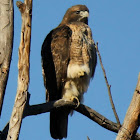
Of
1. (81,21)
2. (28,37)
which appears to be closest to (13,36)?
(28,37)

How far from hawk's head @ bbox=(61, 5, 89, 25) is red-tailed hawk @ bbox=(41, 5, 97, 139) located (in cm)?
96

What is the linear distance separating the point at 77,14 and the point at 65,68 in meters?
1.66

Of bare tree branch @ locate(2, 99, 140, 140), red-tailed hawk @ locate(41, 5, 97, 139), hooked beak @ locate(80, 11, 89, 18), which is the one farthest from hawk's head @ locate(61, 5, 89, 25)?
bare tree branch @ locate(2, 99, 140, 140)

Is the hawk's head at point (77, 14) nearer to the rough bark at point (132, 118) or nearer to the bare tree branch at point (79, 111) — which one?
the bare tree branch at point (79, 111)

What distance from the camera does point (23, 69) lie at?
3.85 metres

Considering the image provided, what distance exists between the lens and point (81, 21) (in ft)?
23.0

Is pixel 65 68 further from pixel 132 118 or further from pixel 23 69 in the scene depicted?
pixel 132 118

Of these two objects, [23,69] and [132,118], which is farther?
[23,69]

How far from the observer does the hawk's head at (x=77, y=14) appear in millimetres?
7082

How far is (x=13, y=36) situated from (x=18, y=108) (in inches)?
27.7

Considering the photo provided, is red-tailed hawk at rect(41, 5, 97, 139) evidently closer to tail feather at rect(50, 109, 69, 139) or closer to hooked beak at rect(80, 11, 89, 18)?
tail feather at rect(50, 109, 69, 139)

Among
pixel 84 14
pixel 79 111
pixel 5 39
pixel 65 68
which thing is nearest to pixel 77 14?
pixel 84 14

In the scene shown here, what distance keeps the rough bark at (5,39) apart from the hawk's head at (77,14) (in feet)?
10.2

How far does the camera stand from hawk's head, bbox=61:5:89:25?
7.08 meters
